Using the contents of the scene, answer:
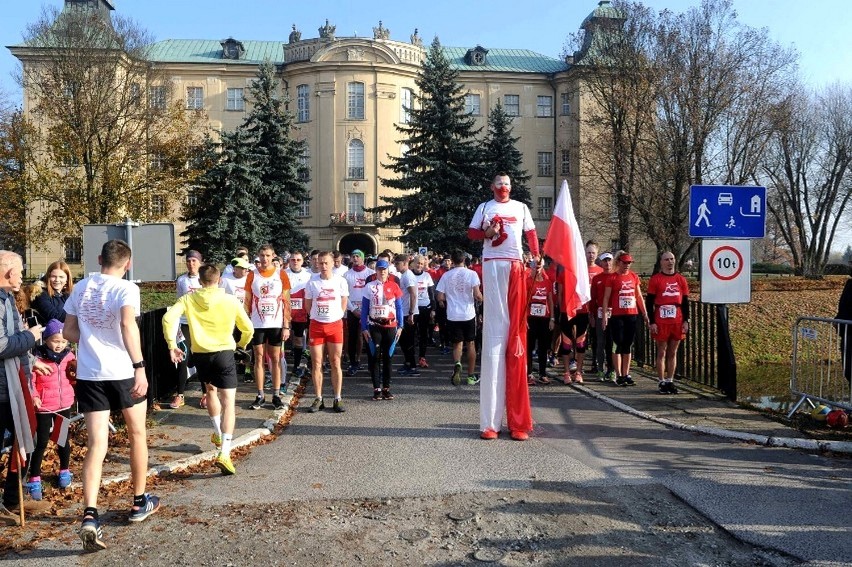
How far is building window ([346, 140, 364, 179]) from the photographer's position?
59.9 m

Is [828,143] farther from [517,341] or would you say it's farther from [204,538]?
[204,538]

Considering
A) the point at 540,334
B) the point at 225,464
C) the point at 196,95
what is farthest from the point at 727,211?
the point at 196,95

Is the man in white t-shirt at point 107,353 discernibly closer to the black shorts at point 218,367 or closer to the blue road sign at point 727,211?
the black shorts at point 218,367

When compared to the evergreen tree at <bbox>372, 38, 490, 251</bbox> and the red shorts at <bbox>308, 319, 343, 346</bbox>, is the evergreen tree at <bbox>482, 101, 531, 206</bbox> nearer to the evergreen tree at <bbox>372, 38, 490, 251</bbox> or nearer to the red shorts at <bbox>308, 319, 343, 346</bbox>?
the evergreen tree at <bbox>372, 38, 490, 251</bbox>

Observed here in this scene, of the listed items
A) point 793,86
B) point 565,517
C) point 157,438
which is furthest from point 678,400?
point 793,86

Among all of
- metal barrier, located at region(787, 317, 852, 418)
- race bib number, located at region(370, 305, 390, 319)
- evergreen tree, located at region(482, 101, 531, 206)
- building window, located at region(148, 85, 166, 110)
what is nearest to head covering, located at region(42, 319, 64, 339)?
race bib number, located at region(370, 305, 390, 319)

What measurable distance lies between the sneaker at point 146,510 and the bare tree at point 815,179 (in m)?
46.0

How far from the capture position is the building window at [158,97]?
3931cm

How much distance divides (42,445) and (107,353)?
168 cm

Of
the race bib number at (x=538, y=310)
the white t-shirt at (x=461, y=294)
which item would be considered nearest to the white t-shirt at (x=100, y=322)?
the white t-shirt at (x=461, y=294)

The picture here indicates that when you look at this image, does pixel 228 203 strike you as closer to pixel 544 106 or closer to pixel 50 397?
pixel 50 397

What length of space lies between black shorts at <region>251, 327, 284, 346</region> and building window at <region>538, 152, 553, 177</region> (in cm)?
5801

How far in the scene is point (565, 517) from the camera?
223 inches

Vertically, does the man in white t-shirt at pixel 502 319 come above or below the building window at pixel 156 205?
below
